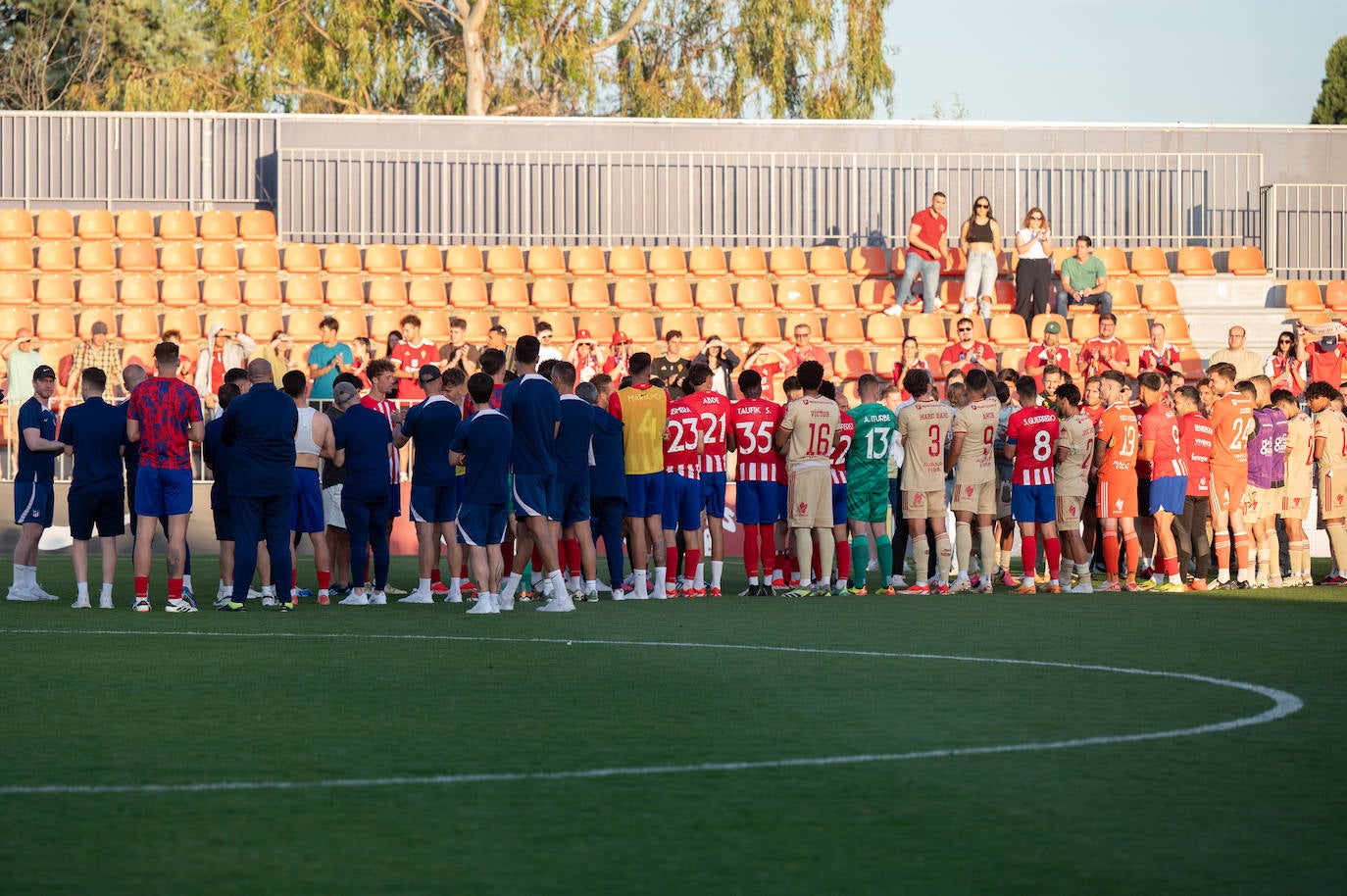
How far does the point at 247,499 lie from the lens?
12.4 meters

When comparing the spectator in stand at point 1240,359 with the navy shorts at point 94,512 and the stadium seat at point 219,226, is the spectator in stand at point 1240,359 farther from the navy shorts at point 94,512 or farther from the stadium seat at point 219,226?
the stadium seat at point 219,226

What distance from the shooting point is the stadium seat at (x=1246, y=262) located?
2533 cm

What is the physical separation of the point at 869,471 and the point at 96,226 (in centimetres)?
1495

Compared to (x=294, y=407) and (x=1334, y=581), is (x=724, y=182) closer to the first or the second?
(x=1334, y=581)

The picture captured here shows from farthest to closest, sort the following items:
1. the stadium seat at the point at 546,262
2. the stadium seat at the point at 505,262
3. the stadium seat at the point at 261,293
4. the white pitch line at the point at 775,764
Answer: the stadium seat at the point at 505,262 < the stadium seat at the point at 546,262 < the stadium seat at the point at 261,293 < the white pitch line at the point at 775,764

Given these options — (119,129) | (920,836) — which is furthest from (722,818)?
(119,129)

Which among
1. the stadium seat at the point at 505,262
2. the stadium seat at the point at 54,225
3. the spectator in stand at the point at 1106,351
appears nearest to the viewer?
the spectator in stand at the point at 1106,351

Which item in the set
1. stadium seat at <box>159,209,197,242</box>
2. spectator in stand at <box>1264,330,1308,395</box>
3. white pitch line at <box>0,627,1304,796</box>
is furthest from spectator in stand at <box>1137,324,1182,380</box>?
stadium seat at <box>159,209,197,242</box>

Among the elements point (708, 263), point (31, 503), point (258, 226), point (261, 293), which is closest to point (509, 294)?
point (708, 263)

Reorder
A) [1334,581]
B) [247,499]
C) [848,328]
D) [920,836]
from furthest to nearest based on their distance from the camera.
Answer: [848,328] < [1334,581] < [247,499] < [920,836]

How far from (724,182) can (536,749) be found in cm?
2039

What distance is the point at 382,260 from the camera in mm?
24359

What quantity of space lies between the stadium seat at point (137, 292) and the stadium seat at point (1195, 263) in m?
14.6

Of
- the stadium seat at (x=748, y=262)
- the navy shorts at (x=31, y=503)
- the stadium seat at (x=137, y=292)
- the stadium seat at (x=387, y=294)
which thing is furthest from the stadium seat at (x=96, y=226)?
the navy shorts at (x=31, y=503)
